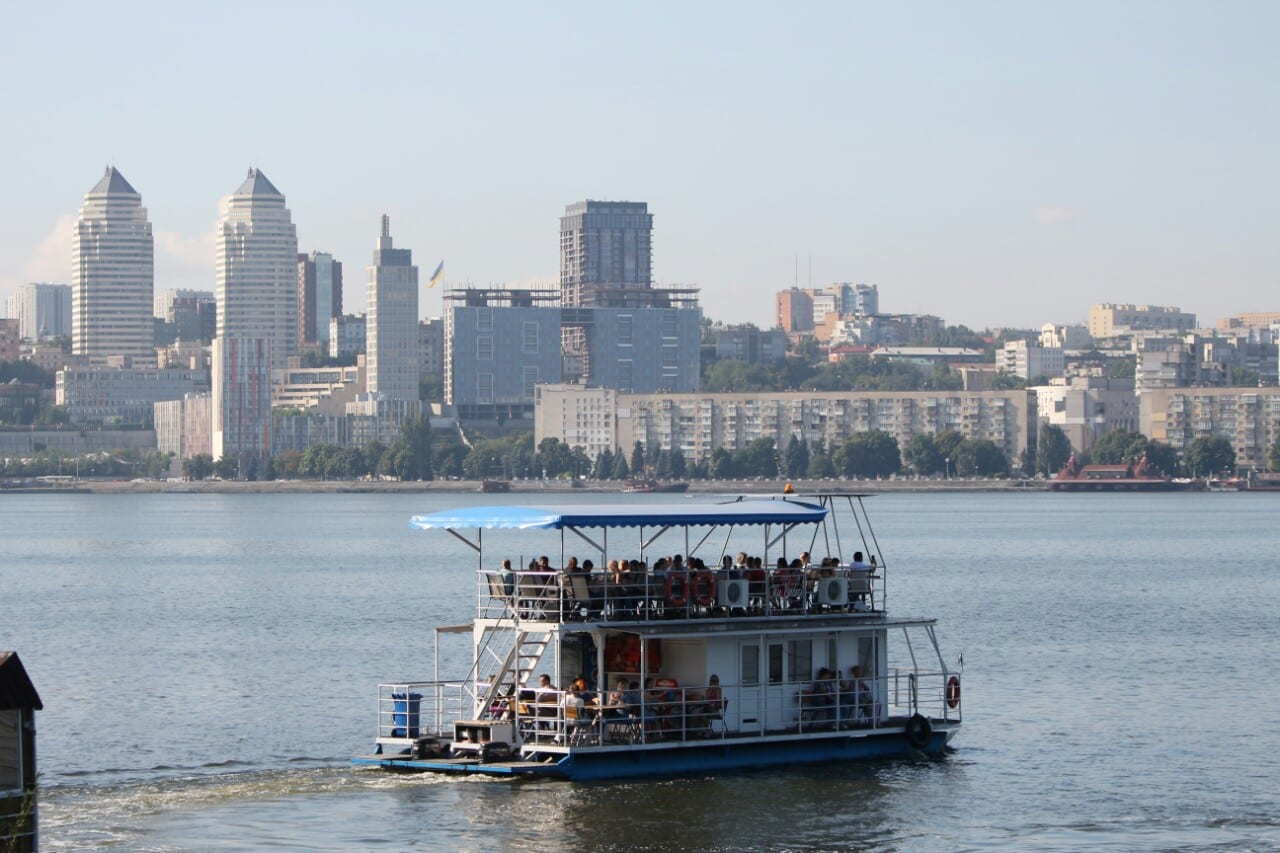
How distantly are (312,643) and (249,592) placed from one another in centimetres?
2380

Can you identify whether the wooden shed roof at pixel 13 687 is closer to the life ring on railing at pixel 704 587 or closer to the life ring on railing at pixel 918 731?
the life ring on railing at pixel 704 587

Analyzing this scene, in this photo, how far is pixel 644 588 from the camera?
116 ft

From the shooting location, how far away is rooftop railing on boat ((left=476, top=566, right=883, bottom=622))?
35.1 metres

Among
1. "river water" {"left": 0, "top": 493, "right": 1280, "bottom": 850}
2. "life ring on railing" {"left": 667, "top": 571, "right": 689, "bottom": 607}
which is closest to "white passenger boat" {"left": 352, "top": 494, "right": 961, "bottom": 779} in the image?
"life ring on railing" {"left": 667, "top": 571, "right": 689, "bottom": 607}

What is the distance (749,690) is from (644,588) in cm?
234

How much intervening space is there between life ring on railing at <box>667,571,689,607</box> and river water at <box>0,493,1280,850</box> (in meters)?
2.65

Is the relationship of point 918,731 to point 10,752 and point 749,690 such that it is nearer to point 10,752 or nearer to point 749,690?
point 749,690

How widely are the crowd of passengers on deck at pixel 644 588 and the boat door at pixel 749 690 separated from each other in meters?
0.67

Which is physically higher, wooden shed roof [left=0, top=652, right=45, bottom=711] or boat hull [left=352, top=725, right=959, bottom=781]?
wooden shed roof [left=0, top=652, right=45, bottom=711]

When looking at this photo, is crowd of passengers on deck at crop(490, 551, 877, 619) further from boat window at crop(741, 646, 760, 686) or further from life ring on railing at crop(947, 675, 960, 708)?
life ring on railing at crop(947, 675, 960, 708)

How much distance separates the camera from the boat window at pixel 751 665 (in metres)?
36.1

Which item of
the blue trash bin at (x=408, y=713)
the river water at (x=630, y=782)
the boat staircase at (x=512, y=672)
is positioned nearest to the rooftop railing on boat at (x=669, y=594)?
the boat staircase at (x=512, y=672)

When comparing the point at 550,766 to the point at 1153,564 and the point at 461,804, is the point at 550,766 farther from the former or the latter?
the point at 1153,564

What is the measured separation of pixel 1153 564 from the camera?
99.8 metres
